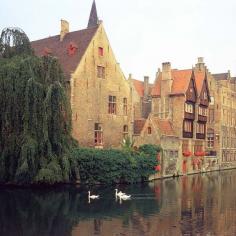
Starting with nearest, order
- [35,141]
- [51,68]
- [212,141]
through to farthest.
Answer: [35,141], [51,68], [212,141]

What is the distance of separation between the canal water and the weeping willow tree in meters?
1.36

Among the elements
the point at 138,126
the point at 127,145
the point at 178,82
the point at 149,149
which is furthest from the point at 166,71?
the point at 127,145

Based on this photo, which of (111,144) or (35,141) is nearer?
(35,141)

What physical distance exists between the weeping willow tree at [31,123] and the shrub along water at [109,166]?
2.48m

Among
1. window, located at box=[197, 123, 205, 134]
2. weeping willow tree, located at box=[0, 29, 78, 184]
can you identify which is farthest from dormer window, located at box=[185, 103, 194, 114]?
weeping willow tree, located at box=[0, 29, 78, 184]

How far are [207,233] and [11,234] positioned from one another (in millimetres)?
6949

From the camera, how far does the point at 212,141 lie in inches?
2108

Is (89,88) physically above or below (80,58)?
below

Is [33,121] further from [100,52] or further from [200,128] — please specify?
[200,128]

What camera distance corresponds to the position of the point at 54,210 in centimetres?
2059

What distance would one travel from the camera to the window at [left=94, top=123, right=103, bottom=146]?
37.3 meters

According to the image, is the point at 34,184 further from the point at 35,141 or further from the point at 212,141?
the point at 212,141

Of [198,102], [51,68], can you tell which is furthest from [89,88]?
[198,102]

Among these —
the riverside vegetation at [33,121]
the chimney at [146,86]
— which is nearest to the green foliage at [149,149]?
the riverside vegetation at [33,121]
